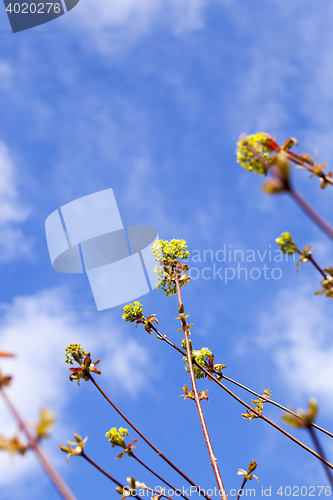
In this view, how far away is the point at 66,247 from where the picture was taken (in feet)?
31.7

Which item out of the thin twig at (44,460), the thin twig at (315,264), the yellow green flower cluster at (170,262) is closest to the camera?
the thin twig at (44,460)

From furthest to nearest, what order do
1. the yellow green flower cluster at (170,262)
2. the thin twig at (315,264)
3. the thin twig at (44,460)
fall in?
the yellow green flower cluster at (170,262), the thin twig at (315,264), the thin twig at (44,460)

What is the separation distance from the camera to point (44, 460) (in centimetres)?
80

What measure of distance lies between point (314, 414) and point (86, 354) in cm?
251

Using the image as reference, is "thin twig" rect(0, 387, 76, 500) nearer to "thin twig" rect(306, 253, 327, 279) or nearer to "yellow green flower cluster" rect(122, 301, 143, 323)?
"thin twig" rect(306, 253, 327, 279)

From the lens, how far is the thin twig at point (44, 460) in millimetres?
757

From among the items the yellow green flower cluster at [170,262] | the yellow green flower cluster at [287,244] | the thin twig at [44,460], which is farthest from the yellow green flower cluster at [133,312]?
the thin twig at [44,460]

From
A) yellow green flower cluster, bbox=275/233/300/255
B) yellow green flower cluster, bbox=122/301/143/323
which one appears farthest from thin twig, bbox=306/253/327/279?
yellow green flower cluster, bbox=122/301/143/323

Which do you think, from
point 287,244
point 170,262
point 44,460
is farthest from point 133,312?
point 44,460

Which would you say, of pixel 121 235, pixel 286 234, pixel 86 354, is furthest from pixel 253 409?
pixel 121 235

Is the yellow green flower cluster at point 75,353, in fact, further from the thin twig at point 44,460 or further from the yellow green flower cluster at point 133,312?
the thin twig at point 44,460

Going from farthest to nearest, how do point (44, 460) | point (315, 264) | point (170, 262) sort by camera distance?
point (170, 262) < point (315, 264) < point (44, 460)

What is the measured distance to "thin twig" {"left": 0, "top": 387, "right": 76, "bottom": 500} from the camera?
2.48ft

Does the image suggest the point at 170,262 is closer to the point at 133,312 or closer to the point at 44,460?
the point at 133,312
